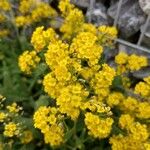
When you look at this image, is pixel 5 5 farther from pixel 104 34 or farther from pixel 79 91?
pixel 79 91

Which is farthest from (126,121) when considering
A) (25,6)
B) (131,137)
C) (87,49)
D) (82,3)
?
(25,6)

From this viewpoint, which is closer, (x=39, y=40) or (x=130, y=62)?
(x=39, y=40)

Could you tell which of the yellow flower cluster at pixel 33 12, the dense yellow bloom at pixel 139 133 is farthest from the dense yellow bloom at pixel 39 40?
the yellow flower cluster at pixel 33 12

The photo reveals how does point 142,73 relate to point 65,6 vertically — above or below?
below

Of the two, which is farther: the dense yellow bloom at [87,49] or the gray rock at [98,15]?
the gray rock at [98,15]

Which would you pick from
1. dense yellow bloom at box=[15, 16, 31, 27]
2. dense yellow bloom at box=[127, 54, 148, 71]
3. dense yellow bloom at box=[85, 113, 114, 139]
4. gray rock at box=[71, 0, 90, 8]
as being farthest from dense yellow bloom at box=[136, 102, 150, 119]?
dense yellow bloom at box=[15, 16, 31, 27]

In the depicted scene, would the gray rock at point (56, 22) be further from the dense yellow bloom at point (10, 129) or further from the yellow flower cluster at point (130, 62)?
the dense yellow bloom at point (10, 129)
